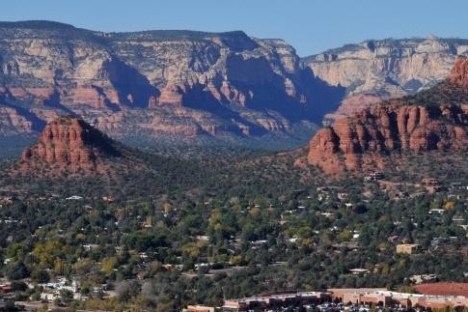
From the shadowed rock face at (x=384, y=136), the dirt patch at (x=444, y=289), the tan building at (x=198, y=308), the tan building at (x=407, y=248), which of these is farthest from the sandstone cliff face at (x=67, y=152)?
the tan building at (x=198, y=308)

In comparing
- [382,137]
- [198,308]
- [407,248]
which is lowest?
[407,248]

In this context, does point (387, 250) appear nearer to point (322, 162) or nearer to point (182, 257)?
point (182, 257)

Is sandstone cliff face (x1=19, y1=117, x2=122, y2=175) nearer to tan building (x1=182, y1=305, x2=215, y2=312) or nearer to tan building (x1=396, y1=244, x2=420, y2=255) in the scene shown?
tan building (x1=396, y1=244, x2=420, y2=255)

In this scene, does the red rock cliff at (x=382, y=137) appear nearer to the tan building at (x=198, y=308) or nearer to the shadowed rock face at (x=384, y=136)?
the shadowed rock face at (x=384, y=136)

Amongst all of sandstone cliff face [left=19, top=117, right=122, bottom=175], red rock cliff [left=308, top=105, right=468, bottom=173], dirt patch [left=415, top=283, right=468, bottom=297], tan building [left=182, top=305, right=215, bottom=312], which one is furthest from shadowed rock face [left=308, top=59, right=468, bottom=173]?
tan building [left=182, top=305, right=215, bottom=312]

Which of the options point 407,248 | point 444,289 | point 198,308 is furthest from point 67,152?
point 198,308

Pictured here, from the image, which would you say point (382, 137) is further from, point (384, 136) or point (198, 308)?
point (198, 308)
